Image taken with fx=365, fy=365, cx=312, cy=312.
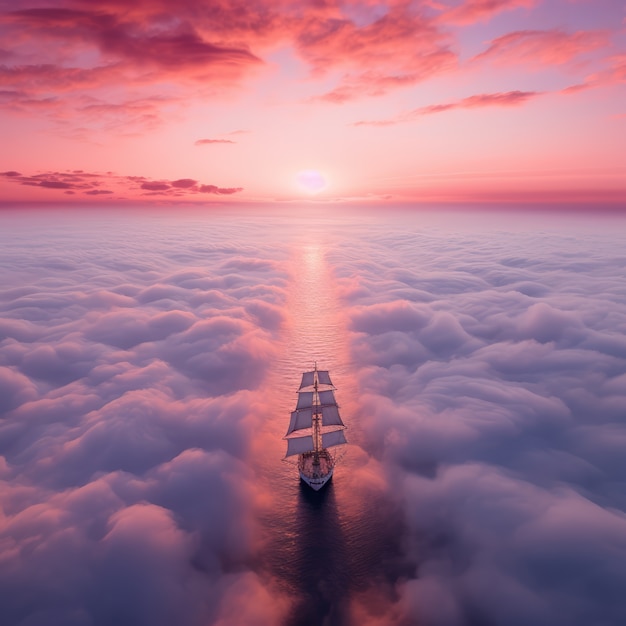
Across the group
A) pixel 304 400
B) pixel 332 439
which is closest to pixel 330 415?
pixel 332 439

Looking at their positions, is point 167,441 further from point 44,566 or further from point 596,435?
point 596,435

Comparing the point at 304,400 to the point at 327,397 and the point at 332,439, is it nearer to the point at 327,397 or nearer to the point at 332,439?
the point at 327,397

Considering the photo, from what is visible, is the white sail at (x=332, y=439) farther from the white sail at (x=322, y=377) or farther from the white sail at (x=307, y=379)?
the white sail at (x=307, y=379)

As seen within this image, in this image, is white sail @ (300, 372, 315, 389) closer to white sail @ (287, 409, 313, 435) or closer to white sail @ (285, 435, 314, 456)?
white sail @ (287, 409, 313, 435)

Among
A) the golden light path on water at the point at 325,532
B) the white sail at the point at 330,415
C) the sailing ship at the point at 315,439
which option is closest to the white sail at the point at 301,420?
the sailing ship at the point at 315,439

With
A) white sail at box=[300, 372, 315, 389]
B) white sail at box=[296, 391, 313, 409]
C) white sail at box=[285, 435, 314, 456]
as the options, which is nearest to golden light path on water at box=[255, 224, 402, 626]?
white sail at box=[285, 435, 314, 456]
